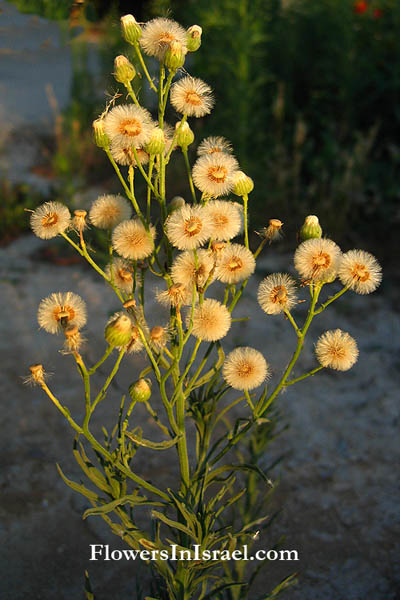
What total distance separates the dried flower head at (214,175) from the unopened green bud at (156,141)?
93mm

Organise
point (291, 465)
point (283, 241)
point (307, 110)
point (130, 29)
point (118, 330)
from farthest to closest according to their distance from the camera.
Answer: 1. point (307, 110)
2. point (283, 241)
3. point (291, 465)
4. point (130, 29)
5. point (118, 330)

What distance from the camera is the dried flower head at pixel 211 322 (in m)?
1.13

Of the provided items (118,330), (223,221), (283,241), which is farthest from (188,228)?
(283,241)

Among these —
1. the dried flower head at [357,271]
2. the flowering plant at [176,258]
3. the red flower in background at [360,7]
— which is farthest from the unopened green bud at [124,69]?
the red flower in background at [360,7]

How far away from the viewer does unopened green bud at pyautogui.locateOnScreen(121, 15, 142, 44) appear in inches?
44.3

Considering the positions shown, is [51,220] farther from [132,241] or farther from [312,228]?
[312,228]

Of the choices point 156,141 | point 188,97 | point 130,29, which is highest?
point 130,29

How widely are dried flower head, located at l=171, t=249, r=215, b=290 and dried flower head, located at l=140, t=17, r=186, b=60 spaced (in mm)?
339

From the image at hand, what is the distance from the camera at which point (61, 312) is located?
114 centimetres

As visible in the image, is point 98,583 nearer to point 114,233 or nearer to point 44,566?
point 44,566

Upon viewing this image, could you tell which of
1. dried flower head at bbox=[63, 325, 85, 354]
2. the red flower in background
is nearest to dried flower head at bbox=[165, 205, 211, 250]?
dried flower head at bbox=[63, 325, 85, 354]

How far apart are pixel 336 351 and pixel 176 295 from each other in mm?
300

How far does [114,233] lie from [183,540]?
2.17 feet

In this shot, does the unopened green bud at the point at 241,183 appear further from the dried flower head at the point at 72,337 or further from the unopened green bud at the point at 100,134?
the dried flower head at the point at 72,337
